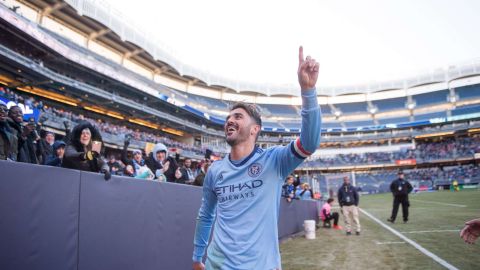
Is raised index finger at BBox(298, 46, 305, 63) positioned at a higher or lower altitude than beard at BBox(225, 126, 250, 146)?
higher

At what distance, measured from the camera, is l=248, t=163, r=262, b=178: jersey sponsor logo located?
230cm

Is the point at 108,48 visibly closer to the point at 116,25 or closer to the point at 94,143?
the point at 116,25

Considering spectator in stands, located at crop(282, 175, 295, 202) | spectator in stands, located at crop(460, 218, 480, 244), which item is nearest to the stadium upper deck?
spectator in stands, located at crop(282, 175, 295, 202)

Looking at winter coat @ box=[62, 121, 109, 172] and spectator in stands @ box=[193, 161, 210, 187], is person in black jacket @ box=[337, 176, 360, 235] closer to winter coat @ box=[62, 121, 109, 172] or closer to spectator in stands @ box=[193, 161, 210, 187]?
spectator in stands @ box=[193, 161, 210, 187]

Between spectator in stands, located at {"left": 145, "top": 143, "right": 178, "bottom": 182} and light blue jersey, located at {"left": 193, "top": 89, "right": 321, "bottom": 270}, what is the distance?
4.25 m

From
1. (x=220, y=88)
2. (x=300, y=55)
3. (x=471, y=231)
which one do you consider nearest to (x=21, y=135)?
(x=300, y=55)

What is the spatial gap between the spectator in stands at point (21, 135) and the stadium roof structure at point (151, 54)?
3249cm

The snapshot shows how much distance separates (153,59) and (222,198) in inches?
1861

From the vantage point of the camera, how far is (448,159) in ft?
169

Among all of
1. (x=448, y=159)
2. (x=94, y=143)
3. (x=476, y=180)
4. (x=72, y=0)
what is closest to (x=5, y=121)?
(x=94, y=143)

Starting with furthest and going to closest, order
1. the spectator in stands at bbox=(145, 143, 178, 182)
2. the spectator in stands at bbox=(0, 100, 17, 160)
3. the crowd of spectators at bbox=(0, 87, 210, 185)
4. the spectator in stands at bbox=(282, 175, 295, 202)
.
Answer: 1. the spectator in stands at bbox=(282, 175, 295, 202)
2. the spectator in stands at bbox=(145, 143, 178, 182)
3. the spectator in stands at bbox=(0, 100, 17, 160)
4. the crowd of spectators at bbox=(0, 87, 210, 185)

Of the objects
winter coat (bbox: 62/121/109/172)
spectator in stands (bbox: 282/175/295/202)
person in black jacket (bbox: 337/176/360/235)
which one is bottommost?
person in black jacket (bbox: 337/176/360/235)

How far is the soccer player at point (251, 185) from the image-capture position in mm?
1982

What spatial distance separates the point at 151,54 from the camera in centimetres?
4494
